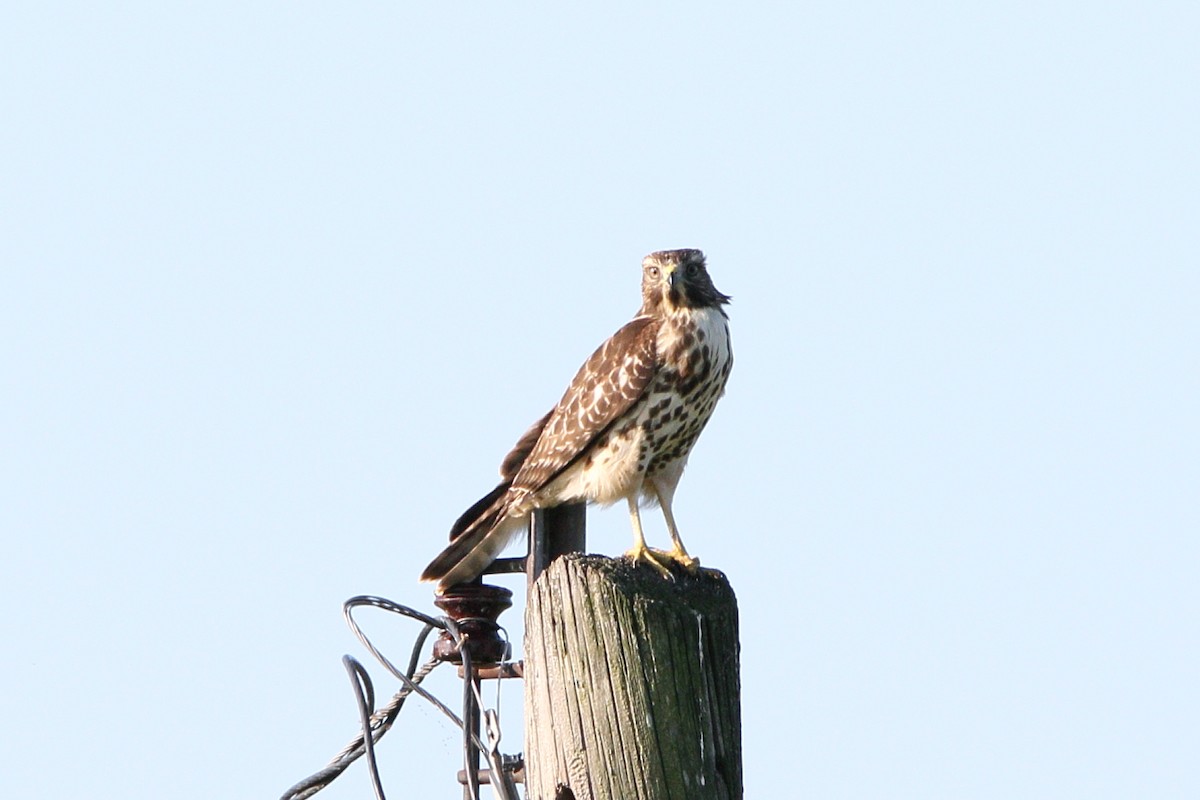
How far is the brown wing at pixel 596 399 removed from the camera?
18.2 feet

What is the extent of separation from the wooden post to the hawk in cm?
212

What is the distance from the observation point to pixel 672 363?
18.2 ft

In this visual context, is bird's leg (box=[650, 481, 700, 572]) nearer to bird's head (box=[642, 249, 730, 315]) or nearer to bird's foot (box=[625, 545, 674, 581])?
bird's foot (box=[625, 545, 674, 581])

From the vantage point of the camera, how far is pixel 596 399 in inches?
222

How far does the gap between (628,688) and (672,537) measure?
2.36 m

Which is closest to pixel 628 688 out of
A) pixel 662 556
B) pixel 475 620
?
pixel 475 620

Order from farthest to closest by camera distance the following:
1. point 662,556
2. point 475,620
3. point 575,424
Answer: point 575,424 → point 662,556 → point 475,620

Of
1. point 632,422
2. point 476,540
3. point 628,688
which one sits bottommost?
point 628,688

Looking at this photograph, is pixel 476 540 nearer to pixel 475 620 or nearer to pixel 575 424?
pixel 575 424

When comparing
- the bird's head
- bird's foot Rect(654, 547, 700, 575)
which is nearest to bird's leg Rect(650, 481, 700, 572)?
bird's foot Rect(654, 547, 700, 575)

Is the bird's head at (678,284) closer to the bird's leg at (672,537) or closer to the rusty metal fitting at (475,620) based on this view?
the bird's leg at (672,537)

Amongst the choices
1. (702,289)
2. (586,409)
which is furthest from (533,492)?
(702,289)

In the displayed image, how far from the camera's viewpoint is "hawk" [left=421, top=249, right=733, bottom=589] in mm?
5527

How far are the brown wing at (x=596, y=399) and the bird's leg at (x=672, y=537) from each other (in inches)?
13.2
